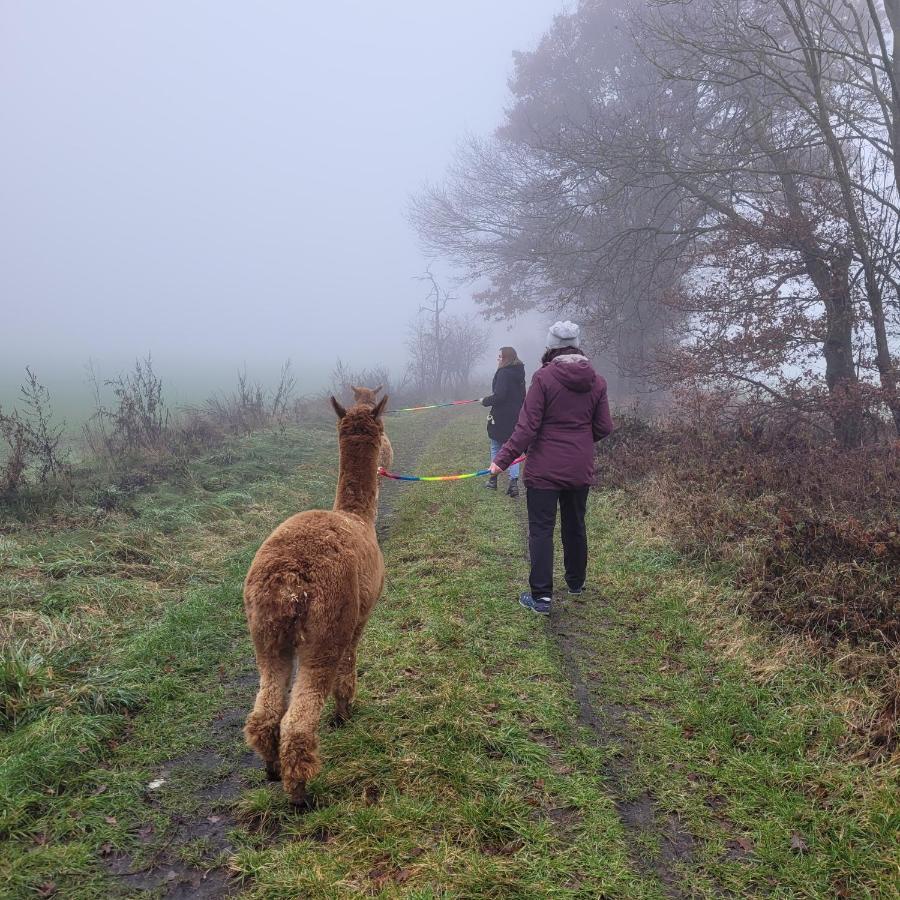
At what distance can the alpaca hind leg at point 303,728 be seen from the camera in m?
2.61

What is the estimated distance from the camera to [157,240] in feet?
366

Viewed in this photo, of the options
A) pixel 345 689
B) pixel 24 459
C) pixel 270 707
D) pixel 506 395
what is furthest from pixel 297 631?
pixel 24 459

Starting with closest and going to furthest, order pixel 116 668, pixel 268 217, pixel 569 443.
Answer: pixel 116 668
pixel 569 443
pixel 268 217

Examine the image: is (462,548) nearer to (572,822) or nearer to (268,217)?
(572,822)

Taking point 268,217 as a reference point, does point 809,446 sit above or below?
below

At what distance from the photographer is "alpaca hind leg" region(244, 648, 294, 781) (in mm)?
2713

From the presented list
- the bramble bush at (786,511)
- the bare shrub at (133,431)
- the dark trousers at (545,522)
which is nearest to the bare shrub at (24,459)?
the bare shrub at (133,431)

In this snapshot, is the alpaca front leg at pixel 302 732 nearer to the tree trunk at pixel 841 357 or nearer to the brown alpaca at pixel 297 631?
the brown alpaca at pixel 297 631

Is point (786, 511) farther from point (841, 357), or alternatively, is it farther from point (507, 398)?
point (841, 357)

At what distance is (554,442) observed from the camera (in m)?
5.02

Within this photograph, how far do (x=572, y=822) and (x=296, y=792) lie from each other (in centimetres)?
134

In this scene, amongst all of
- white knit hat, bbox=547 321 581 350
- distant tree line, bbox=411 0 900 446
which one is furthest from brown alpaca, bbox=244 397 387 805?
distant tree line, bbox=411 0 900 446

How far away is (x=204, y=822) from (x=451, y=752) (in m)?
1.29

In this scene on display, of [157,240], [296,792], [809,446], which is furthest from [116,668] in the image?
[157,240]
